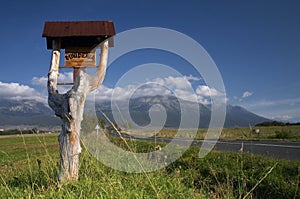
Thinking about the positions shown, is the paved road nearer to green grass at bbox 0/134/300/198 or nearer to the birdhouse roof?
green grass at bbox 0/134/300/198

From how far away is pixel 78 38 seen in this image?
5.70 meters

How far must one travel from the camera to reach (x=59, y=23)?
5.71 metres

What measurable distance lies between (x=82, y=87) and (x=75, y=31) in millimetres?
1577

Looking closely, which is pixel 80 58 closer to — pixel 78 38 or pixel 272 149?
pixel 78 38

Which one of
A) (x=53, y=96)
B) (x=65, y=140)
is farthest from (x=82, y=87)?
(x=65, y=140)

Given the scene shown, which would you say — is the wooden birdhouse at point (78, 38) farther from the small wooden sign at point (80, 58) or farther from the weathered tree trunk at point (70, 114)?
the weathered tree trunk at point (70, 114)

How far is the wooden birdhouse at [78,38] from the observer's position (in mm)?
5542

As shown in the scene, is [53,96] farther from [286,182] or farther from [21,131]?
[286,182]

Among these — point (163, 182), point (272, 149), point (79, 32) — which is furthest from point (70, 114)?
point (272, 149)

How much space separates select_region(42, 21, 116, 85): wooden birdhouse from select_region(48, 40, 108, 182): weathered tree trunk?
81 centimetres

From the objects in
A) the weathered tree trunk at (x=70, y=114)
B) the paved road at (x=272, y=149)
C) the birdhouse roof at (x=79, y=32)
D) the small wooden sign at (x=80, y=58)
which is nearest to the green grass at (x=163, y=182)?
the weathered tree trunk at (x=70, y=114)

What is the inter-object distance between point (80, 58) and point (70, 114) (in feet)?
6.25

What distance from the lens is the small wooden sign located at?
5.73 metres

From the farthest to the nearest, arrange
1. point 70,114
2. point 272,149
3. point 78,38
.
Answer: point 272,149, point 78,38, point 70,114
